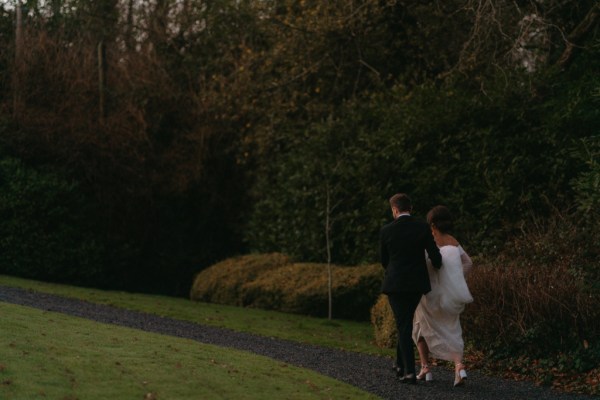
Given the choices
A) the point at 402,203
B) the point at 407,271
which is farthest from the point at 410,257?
the point at 402,203

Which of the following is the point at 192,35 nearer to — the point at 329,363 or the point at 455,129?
the point at 455,129

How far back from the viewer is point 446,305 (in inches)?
415

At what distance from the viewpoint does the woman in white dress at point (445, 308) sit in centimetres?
1051

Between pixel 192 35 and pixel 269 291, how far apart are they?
10.1m

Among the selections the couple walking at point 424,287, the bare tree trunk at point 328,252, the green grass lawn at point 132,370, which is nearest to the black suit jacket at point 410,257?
the couple walking at point 424,287

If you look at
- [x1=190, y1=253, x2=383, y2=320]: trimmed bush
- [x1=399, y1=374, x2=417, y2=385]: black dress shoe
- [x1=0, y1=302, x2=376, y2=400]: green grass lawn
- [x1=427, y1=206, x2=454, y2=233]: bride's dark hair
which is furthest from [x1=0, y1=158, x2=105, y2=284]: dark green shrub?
[x1=399, y1=374, x2=417, y2=385]: black dress shoe

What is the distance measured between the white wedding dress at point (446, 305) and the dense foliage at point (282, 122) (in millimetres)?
4091

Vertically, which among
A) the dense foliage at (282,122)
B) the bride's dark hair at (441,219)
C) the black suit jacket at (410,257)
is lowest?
the black suit jacket at (410,257)

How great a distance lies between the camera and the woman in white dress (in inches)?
414

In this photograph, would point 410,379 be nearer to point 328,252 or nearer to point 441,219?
point 441,219

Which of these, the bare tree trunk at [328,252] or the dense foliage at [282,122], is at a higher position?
the dense foliage at [282,122]

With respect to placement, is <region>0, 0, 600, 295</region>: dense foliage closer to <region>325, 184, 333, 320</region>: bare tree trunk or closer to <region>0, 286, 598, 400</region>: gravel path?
→ <region>325, 184, 333, 320</region>: bare tree trunk

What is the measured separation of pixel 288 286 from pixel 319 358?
674cm

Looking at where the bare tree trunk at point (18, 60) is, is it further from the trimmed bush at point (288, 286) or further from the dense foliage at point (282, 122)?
the trimmed bush at point (288, 286)
